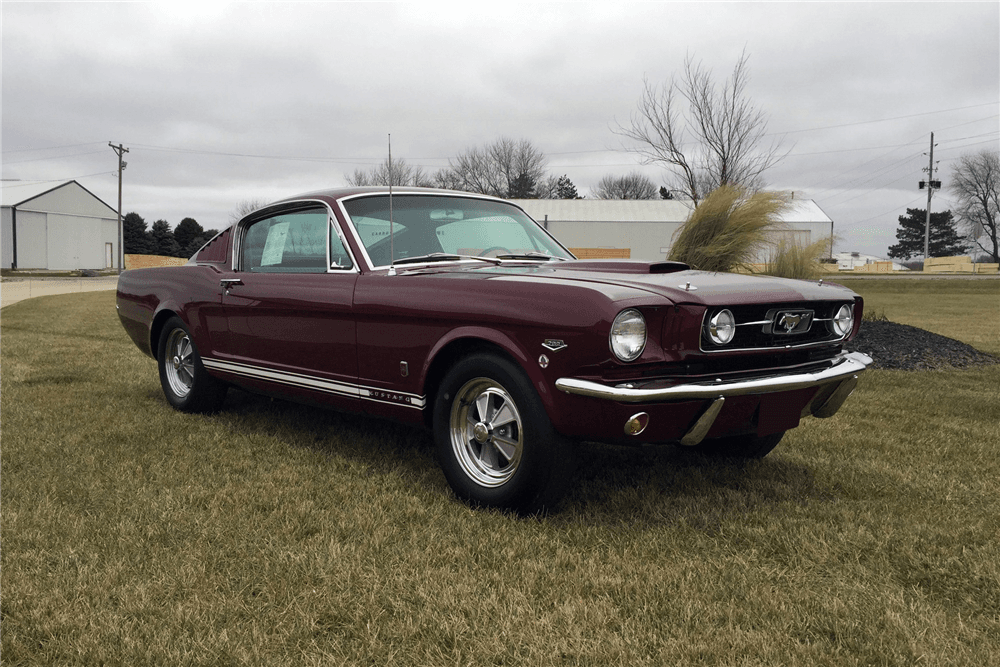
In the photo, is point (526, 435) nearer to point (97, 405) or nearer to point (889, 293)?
point (97, 405)

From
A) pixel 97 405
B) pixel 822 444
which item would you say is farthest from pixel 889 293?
pixel 97 405

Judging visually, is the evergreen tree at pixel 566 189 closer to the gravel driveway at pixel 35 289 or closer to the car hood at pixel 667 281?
the gravel driveway at pixel 35 289

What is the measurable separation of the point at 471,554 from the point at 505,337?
872 millimetres

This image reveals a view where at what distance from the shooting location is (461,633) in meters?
2.39

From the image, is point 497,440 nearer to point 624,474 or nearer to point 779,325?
point 624,474

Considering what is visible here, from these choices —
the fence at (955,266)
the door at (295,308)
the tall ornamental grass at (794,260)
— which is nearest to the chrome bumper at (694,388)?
the door at (295,308)

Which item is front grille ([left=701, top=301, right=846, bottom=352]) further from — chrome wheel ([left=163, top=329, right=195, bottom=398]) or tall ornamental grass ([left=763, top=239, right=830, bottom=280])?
tall ornamental grass ([left=763, top=239, right=830, bottom=280])

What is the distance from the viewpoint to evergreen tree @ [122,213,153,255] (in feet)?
213

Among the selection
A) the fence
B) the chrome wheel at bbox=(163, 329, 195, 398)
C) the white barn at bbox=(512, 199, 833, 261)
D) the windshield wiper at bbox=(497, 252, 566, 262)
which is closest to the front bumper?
the windshield wiper at bbox=(497, 252, 566, 262)

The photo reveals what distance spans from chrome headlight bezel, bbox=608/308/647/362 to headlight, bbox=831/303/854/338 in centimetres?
128

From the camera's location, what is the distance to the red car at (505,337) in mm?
3088

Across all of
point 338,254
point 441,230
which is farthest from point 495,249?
point 338,254

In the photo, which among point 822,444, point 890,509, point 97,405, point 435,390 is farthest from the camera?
point 97,405

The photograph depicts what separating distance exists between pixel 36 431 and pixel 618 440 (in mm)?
3742
